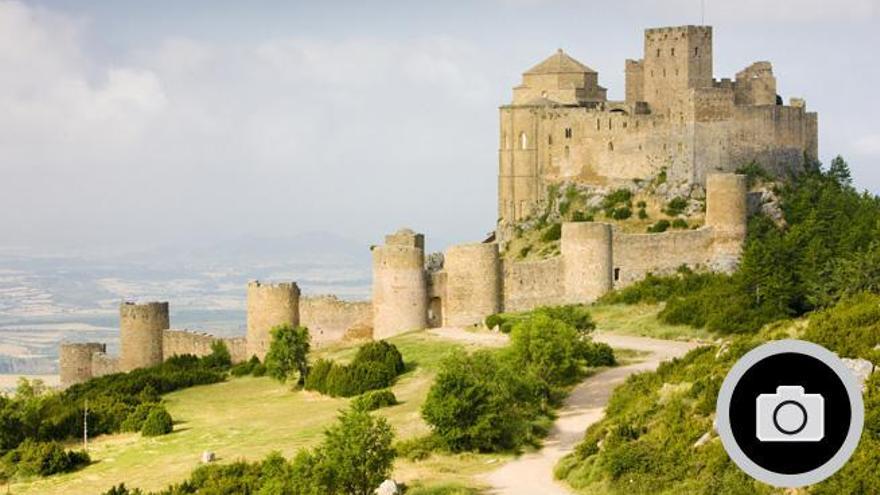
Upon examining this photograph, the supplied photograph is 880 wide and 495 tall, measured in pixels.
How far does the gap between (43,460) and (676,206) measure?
24077 millimetres

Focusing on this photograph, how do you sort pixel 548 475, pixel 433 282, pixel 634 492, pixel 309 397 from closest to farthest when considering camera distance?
1. pixel 634 492
2. pixel 548 475
3. pixel 309 397
4. pixel 433 282

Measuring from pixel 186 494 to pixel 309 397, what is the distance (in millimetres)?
11406

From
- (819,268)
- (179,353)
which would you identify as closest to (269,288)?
(179,353)

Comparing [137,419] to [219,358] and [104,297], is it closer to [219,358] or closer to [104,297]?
[219,358]

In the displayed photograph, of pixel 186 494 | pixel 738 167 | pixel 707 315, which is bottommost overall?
→ pixel 186 494

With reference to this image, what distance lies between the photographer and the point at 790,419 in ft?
19.4

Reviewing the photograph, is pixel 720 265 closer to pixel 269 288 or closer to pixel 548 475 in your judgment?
pixel 269 288

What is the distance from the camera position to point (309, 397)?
35688 millimetres

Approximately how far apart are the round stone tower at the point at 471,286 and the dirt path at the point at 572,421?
15.2 ft

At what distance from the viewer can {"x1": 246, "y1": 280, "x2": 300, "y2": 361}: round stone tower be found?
43156mm

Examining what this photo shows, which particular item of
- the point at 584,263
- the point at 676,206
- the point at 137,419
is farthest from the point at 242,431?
the point at 676,206

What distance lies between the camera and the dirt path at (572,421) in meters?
22.8

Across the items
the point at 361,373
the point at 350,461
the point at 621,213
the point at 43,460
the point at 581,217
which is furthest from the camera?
the point at 581,217

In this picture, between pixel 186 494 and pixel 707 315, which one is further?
→ pixel 707 315
